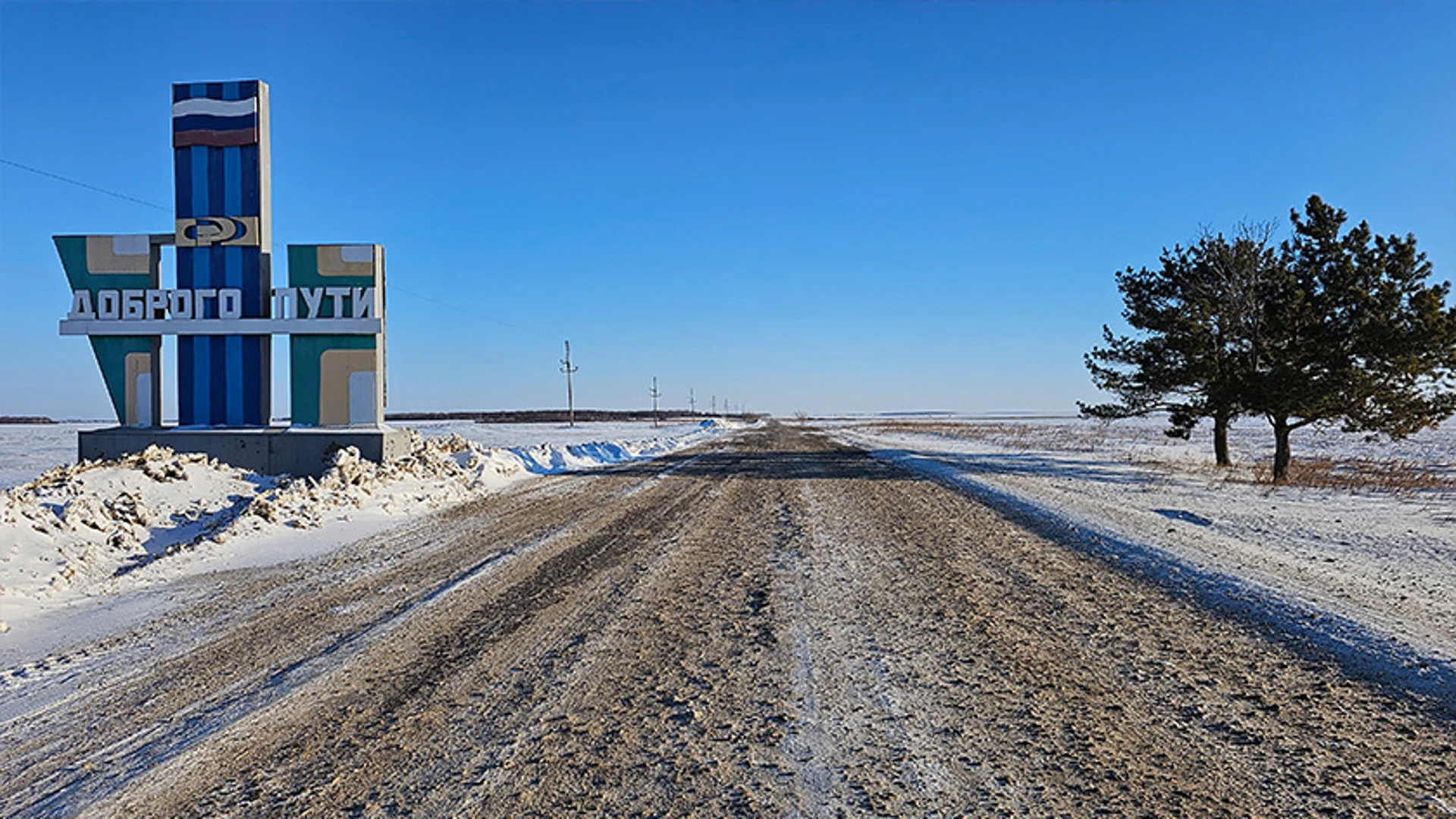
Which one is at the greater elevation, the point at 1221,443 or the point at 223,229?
the point at 223,229

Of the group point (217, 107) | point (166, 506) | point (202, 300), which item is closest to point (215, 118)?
point (217, 107)

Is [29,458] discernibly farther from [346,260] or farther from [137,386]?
[346,260]

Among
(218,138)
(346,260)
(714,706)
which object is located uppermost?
(218,138)

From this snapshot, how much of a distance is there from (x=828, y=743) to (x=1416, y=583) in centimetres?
641

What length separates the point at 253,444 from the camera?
15805mm

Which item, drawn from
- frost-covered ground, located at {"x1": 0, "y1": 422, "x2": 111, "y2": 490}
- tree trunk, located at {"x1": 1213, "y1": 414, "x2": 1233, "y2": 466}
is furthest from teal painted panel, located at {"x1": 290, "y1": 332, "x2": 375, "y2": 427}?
tree trunk, located at {"x1": 1213, "y1": 414, "x2": 1233, "y2": 466}

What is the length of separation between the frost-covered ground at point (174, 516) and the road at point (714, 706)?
4.88 feet

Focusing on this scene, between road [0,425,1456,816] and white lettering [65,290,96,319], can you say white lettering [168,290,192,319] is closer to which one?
white lettering [65,290,96,319]

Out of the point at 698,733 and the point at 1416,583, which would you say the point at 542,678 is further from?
the point at 1416,583

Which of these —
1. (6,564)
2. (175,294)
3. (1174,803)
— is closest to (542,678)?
(1174,803)

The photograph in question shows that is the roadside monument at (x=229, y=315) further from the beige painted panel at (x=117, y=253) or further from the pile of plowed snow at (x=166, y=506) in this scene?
the pile of plowed snow at (x=166, y=506)

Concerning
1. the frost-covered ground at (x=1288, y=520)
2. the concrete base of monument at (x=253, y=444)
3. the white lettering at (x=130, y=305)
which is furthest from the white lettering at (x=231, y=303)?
the frost-covered ground at (x=1288, y=520)

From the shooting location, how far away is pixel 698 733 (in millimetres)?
3955

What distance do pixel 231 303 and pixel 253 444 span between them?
9.42 ft
